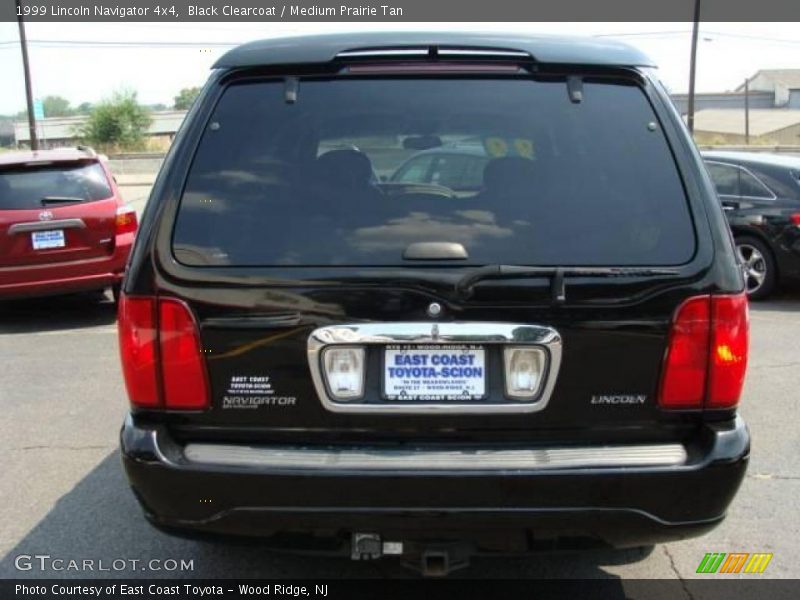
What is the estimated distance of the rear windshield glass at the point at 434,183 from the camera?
7.88ft

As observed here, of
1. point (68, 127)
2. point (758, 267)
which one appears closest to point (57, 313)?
point (758, 267)

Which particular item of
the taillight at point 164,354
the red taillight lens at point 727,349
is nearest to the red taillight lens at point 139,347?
the taillight at point 164,354

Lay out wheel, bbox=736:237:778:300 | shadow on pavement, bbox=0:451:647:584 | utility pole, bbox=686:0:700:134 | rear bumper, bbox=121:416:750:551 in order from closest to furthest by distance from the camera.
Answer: rear bumper, bbox=121:416:750:551, shadow on pavement, bbox=0:451:647:584, wheel, bbox=736:237:778:300, utility pole, bbox=686:0:700:134

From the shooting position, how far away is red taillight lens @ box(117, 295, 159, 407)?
8.01 ft

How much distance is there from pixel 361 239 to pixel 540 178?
1.91 feet

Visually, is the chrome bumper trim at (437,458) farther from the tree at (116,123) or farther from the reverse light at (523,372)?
the tree at (116,123)

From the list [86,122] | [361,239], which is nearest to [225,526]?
[361,239]

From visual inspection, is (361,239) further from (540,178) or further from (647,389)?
(647,389)

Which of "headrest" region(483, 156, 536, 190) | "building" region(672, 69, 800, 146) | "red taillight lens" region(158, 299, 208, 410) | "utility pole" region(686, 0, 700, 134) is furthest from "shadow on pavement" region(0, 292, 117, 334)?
"building" region(672, 69, 800, 146)

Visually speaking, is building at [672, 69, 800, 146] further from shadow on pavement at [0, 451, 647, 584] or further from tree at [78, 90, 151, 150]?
shadow on pavement at [0, 451, 647, 584]

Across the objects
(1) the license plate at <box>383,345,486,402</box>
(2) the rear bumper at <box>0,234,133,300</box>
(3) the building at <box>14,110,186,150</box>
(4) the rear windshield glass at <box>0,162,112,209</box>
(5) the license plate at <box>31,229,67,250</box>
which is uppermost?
(1) the license plate at <box>383,345,486,402</box>

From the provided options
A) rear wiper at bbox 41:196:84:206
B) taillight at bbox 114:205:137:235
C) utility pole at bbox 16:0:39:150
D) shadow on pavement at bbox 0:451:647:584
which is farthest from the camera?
utility pole at bbox 16:0:39:150

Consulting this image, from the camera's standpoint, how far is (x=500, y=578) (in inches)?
124

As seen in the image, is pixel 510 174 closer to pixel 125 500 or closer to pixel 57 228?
pixel 125 500
